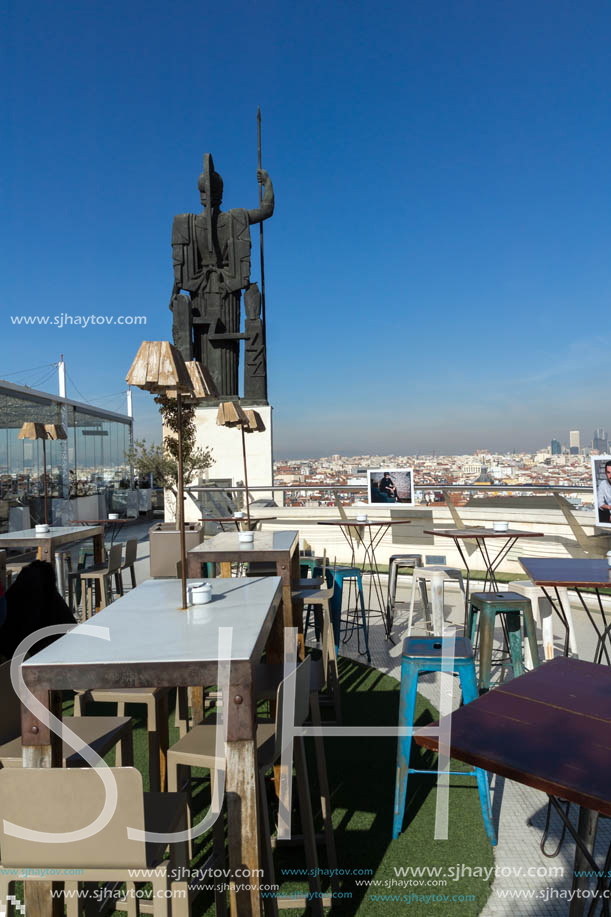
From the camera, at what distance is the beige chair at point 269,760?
1684 mm

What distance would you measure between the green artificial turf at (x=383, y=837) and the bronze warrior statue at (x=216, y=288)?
1074cm

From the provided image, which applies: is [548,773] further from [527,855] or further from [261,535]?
[261,535]

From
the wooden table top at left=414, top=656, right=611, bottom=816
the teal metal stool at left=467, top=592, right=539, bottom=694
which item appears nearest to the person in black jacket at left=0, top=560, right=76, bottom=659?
the wooden table top at left=414, top=656, right=611, bottom=816

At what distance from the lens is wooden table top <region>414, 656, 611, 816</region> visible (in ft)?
3.76

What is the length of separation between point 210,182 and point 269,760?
13628 mm

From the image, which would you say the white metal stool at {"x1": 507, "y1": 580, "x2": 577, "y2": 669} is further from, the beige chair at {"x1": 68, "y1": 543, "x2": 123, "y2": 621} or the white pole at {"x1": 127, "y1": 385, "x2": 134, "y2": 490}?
the white pole at {"x1": 127, "y1": 385, "x2": 134, "y2": 490}

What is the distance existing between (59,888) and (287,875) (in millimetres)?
946

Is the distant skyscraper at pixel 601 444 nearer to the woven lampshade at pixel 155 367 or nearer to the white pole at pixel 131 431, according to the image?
the woven lampshade at pixel 155 367

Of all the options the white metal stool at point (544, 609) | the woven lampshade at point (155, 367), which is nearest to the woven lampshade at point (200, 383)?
the woven lampshade at point (155, 367)

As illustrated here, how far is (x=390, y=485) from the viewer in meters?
7.43

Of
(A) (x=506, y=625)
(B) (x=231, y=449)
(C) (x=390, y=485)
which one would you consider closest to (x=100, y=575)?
(A) (x=506, y=625)

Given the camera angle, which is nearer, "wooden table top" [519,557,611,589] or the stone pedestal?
"wooden table top" [519,557,611,589]

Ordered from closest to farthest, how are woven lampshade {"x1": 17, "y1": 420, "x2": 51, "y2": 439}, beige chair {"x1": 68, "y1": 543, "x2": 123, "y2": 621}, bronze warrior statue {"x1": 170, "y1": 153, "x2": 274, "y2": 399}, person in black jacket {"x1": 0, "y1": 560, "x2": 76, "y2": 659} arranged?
person in black jacket {"x1": 0, "y1": 560, "x2": 76, "y2": 659} → beige chair {"x1": 68, "y1": 543, "x2": 123, "y2": 621} → woven lampshade {"x1": 17, "y1": 420, "x2": 51, "y2": 439} → bronze warrior statue {"x1": 170, "y1": 153, "x2": 274, "y2": 399}

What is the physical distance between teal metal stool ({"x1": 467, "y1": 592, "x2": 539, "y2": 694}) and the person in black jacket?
82.0 inches
